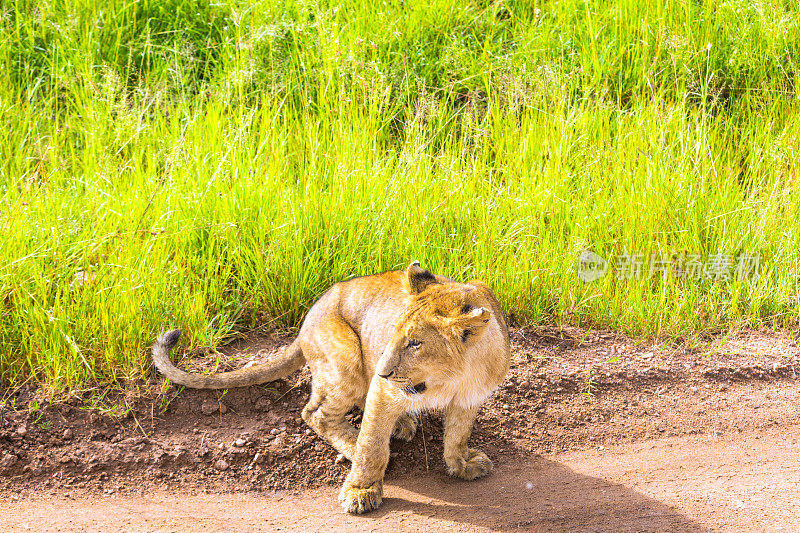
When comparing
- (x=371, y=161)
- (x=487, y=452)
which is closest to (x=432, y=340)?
(x=487, y=452)

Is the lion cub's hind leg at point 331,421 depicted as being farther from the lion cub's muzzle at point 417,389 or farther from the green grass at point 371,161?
the green grass at point 371,161

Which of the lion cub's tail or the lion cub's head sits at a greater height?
the lion cub's head

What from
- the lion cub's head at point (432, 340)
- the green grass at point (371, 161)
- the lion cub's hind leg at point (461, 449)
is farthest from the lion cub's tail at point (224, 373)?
the lion cub's head at point (432, 340)

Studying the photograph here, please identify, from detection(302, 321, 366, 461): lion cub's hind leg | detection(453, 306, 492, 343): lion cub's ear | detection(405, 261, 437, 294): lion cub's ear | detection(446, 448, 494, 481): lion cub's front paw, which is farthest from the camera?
detection(446, 448, 494, 481): lion cub's front paw

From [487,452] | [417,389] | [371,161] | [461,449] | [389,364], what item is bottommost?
[487,452]

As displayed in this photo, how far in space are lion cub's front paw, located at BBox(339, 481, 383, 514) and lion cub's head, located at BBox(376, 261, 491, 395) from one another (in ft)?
1.96

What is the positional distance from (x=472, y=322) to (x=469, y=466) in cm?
105

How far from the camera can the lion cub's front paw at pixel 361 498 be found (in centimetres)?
345

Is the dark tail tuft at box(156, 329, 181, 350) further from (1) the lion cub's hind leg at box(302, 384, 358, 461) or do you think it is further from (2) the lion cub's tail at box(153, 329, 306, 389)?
(1) the lion cub's hind leg at box(302, 384, 358, 461)

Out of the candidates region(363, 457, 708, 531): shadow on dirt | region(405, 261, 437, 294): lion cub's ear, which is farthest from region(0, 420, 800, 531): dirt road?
region(405, 261, 437, 294): lion cub's ear

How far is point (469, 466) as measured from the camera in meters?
3.74

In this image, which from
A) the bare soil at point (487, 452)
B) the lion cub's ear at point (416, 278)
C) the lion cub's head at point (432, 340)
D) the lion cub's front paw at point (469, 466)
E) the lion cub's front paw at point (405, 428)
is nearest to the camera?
the lion cub's head at point (432, 340)

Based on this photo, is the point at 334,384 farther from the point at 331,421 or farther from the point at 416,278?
the point at 416,278

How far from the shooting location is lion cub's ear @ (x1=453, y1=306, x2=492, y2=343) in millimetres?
2941
